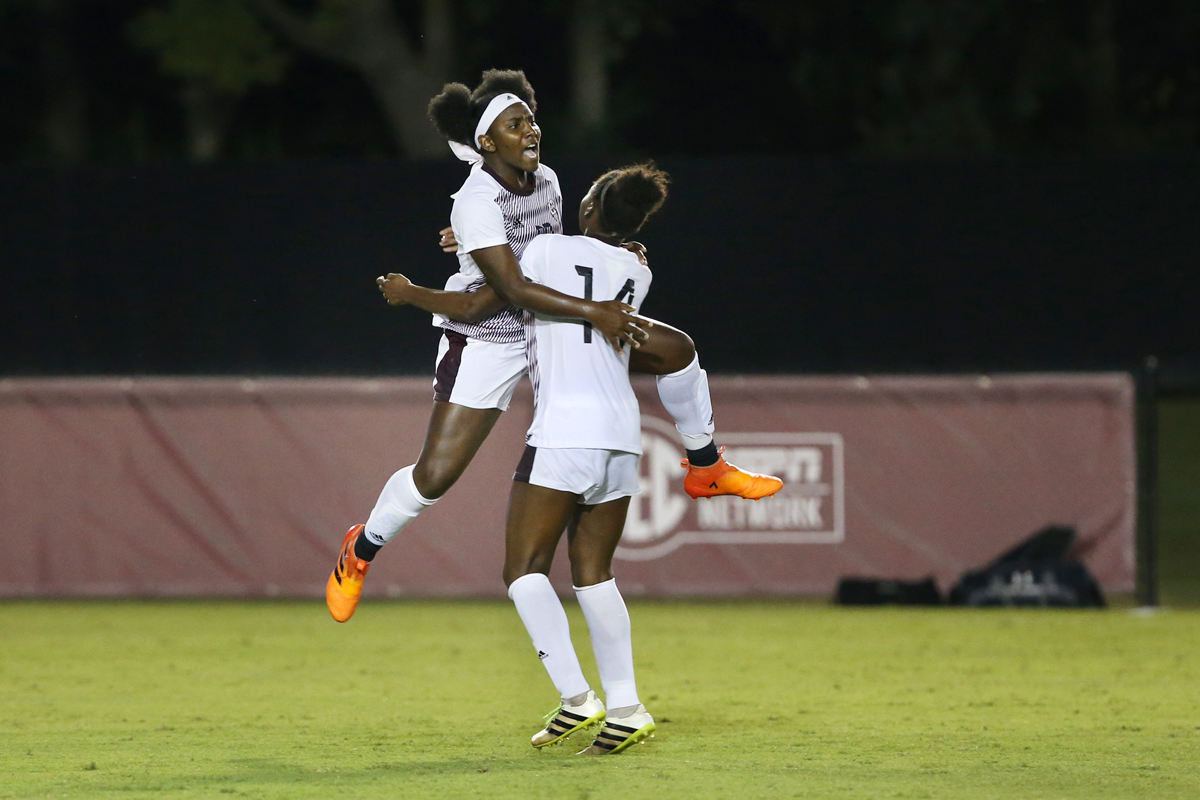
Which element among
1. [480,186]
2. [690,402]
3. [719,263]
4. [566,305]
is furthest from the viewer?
[719,263]

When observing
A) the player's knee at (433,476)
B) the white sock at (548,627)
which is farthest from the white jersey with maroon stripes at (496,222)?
the white sock at (548,627)

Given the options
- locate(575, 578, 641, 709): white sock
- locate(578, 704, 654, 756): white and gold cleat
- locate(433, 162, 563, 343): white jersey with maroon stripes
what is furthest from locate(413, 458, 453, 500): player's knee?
locate(578, 704, 654, 756): white and gold cleat

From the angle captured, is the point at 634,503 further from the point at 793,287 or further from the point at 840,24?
the point at 840,24

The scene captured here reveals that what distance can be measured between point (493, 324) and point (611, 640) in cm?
128

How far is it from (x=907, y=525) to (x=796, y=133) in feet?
32.3

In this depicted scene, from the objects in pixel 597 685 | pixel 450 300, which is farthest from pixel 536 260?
pixel 597 685

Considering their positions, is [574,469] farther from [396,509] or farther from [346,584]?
[346,584]

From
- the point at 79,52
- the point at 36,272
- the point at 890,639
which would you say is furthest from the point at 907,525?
the point at 79,52

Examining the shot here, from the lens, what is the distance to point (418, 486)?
602cm

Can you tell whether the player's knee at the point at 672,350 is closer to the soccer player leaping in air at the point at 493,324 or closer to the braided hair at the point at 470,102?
the soccer player leaping in air at the point at 493,324

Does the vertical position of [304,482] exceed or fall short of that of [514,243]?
it falls short

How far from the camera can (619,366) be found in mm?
5449

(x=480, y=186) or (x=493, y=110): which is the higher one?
(x=493, y=110)

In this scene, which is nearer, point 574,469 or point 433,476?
point 574,469
